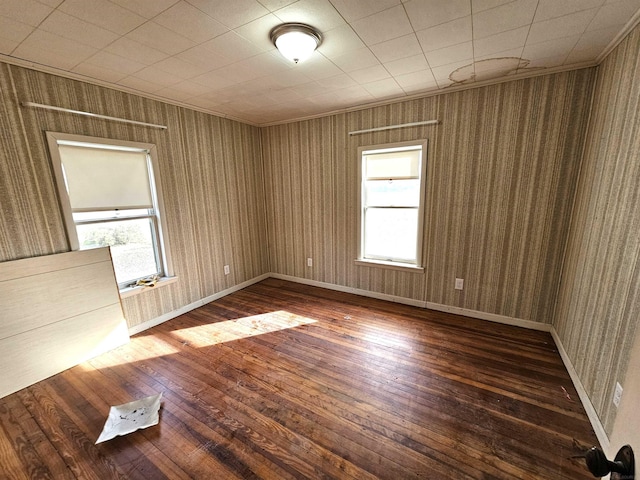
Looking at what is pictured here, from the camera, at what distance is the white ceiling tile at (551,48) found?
6.31 feet

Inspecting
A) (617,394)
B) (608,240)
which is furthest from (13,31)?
(617,394)

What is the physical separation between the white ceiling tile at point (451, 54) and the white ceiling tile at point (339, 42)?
0.61 metres

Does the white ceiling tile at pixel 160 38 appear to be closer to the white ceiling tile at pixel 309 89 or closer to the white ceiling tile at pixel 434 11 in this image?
the white ceiling tile at pixel 309 89

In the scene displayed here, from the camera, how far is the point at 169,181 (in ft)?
10.2

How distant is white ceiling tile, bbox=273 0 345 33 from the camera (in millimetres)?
1542

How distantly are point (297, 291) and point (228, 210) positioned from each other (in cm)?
157

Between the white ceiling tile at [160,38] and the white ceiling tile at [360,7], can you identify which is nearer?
the white ceiling tile at [360,7]

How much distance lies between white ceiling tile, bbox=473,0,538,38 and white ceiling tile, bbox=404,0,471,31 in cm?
13

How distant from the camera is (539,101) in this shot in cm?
249

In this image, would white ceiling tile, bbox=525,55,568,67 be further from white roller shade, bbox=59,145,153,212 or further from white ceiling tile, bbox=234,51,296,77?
white roller shade, bbox=59,145,153,212

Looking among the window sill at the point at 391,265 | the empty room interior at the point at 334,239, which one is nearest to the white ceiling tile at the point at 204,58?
the empty room interior at the point at 334,239

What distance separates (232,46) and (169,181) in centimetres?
178

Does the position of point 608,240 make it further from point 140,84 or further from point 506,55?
point 140,84

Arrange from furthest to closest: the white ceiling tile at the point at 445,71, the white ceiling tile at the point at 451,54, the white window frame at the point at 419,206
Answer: the white window frame at the point at 419,206 → the white ceiling tile at the point at 445,71 → the white ceiling tile at the point at 451,54
